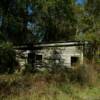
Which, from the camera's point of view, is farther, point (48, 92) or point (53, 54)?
point (53, 54)

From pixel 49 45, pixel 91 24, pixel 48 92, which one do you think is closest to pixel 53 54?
pixel 49 45

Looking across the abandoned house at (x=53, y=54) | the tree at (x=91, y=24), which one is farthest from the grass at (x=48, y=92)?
the tree at (x=91, y=24)

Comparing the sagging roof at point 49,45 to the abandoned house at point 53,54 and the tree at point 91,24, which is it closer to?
the abandoned house at point 53,54

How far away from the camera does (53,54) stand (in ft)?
70.9

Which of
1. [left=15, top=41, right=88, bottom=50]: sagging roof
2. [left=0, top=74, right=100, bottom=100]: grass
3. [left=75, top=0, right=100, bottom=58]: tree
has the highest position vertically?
[left=75, top=0, right=100, bottom=58]: tree

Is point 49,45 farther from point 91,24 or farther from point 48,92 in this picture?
point 48,92

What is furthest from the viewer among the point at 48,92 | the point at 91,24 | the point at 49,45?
the point at 91,24

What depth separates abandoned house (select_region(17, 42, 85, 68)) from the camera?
2093cm

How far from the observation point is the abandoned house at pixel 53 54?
20931 millimetres

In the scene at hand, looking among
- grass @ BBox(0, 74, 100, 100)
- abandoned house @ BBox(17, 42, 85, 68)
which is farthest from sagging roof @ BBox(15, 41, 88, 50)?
grass @ BBox(0, 74, 100, 100)

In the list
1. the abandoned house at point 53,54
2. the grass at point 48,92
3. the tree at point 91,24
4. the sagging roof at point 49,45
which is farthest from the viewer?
the tree at point 91,24

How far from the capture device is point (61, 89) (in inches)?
475

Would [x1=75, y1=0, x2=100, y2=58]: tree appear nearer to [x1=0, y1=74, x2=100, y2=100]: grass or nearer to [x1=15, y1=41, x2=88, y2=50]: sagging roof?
[x1=15, y1=41, x2=88, y2=50]: sagging roof

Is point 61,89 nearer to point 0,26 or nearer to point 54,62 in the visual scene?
point 0,26
